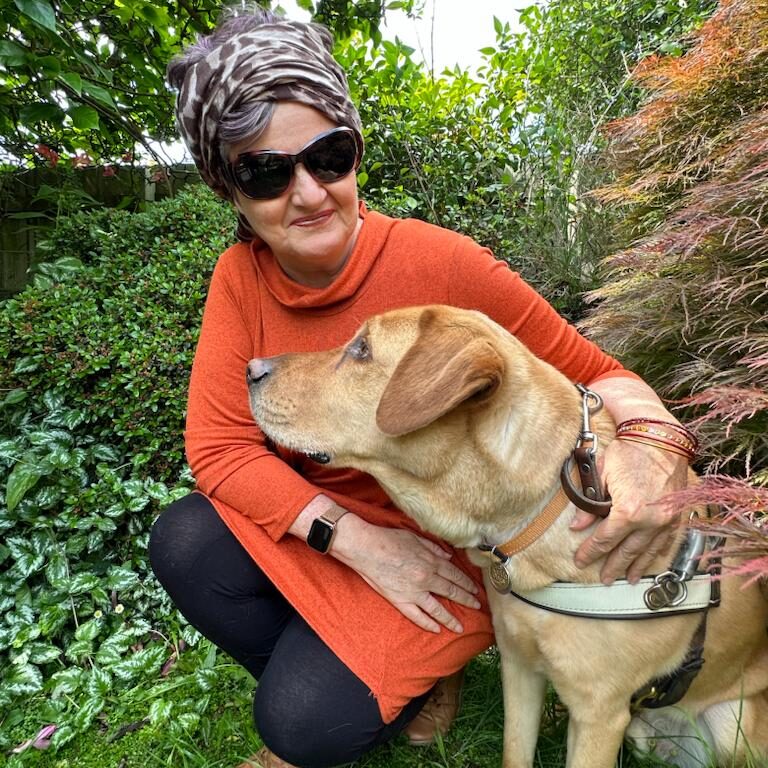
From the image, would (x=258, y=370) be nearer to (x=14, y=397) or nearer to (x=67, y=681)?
(x=67, y=681)

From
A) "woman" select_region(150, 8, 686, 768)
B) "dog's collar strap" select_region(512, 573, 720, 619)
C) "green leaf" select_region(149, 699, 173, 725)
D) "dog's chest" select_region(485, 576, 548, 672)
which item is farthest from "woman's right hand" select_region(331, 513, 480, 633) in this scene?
"green leaf" select_region(149, 699, 173, 725)

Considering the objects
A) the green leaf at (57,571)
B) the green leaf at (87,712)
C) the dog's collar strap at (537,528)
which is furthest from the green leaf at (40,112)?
the dog's collar strap at (537,528)

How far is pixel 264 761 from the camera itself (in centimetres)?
206

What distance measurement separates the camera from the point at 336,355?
6.09ft

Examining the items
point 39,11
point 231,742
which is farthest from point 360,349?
point 39,11

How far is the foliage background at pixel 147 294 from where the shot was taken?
2.45m

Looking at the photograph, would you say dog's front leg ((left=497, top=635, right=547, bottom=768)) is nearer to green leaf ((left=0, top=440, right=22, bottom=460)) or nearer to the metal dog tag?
the metal dog tag

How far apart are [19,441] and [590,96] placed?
187 inches

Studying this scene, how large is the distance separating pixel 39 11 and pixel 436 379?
6.78ft

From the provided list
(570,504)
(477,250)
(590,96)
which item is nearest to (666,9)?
(590,96)

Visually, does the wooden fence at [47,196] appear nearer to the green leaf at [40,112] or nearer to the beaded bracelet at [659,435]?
the green leaf at [40,112]

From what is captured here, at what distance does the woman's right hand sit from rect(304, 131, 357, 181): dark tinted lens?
1126mm

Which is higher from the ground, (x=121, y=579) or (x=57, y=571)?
(x=57, y=571)

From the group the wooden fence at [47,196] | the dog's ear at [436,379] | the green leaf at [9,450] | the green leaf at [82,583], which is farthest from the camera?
the wooden fence at [47,196]
